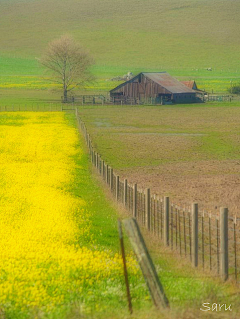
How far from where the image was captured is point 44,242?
14312mm

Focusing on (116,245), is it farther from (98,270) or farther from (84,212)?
(84,212)

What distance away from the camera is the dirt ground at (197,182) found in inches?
843

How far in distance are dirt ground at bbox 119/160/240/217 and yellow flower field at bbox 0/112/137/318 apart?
9.37 ft

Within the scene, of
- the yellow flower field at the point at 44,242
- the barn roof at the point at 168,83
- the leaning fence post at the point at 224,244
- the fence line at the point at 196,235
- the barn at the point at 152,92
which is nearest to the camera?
the yellow flower field at the point at 44,242

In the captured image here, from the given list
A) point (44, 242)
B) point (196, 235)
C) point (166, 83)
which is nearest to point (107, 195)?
point (44, 242)

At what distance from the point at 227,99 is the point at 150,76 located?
1253cm

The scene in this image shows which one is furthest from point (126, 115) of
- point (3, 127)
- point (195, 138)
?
point (195, 138)

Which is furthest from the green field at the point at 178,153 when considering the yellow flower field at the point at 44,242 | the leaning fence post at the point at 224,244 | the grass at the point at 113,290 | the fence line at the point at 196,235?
the leaning fence post at the point at 224,244

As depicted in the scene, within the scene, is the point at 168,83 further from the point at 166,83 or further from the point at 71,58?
the point at 71,58

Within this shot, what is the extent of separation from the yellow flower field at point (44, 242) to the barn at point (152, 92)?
66.0 metres

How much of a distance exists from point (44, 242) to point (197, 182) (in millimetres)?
12499

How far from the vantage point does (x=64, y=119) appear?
2650 inches

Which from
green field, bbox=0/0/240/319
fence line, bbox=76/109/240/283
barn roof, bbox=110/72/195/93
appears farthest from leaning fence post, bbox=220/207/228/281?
barn roof, bbox=110/72/195/93

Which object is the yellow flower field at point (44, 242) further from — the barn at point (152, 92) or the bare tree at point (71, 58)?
the bare tree at point (71, 58)
